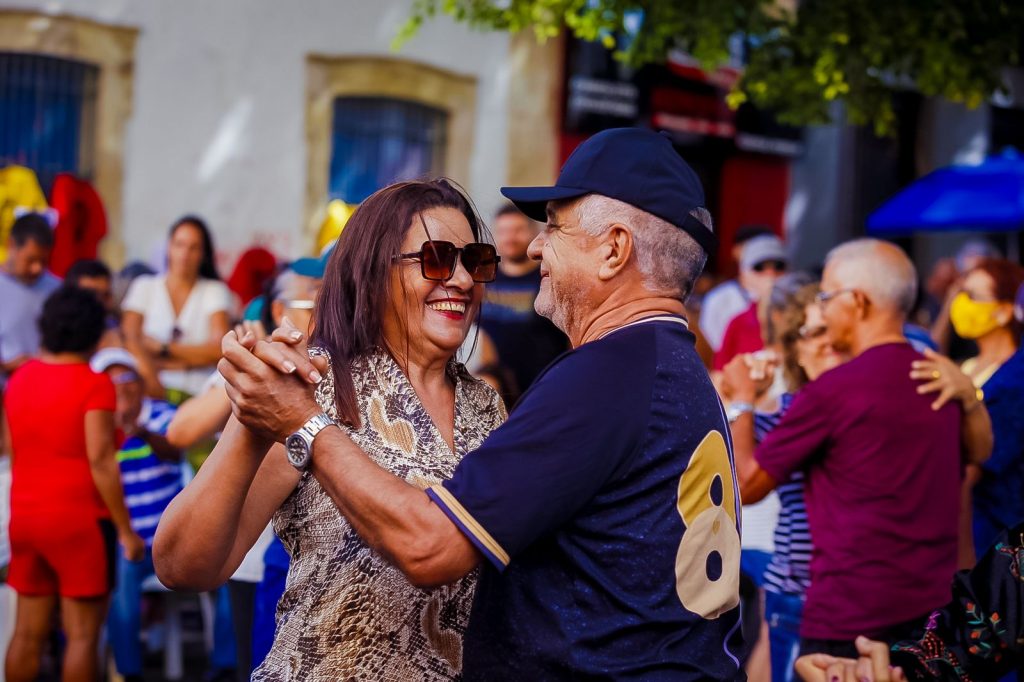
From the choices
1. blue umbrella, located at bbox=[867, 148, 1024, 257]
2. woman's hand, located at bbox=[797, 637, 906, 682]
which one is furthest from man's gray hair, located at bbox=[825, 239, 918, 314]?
blue umbrella, located at bbox=[867, 148, 1024, 257]

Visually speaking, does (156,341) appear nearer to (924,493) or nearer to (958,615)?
(924,493)

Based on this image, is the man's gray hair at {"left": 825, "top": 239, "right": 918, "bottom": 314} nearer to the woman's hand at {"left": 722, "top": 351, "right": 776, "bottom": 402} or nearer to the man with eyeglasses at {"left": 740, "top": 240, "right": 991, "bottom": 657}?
the man with eyeglasses at {"left": 740, "top": 240, "right": 991, "bottom": 657}

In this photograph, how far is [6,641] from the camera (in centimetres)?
625

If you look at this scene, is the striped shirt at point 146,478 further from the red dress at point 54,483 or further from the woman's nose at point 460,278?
the woman's nose at point 460,278

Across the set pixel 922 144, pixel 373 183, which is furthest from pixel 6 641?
pixel 922 144

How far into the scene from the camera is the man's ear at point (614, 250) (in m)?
2.49

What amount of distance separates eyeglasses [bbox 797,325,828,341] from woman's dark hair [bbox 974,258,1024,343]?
68.2 inches

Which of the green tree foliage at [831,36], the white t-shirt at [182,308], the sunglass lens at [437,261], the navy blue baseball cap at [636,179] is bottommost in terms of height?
the white t-shirt at [182,308]

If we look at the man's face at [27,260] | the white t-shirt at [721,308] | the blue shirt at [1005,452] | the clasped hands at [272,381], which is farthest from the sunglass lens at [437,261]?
the white t-shirt at [721,308]

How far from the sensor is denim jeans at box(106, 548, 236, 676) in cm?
647

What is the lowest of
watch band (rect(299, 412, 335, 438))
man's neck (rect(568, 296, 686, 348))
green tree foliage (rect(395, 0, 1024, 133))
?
watch band (rect(299, 412, 335, 438))

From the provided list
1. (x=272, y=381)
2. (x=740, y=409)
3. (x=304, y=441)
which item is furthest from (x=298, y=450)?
(x=740, y=409)

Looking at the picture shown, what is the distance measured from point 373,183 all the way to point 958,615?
35.7 ft

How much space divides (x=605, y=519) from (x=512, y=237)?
586 centimetres
